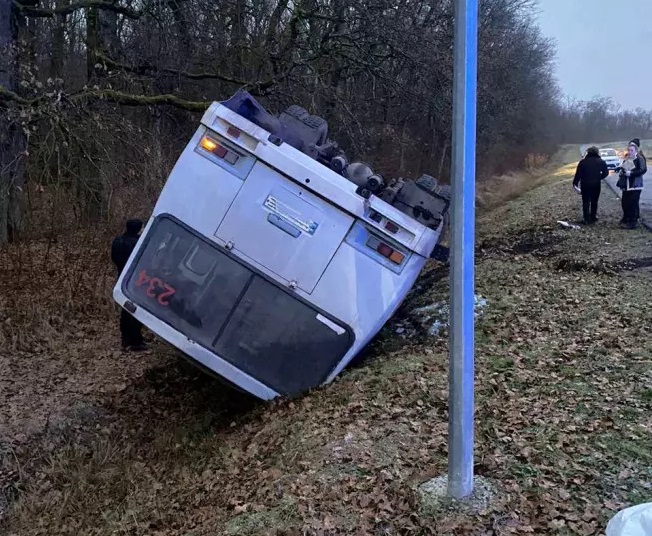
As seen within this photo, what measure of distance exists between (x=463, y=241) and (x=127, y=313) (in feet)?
21.1

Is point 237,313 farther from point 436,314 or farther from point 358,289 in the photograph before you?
point 436,314

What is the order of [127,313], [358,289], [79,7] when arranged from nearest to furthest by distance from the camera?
[358,289] → [127,313] → [79,7]

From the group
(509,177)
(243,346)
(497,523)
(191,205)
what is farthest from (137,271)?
(509,177)

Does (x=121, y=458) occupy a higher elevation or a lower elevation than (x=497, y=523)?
lower

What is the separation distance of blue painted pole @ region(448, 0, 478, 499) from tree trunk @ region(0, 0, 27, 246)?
882cm

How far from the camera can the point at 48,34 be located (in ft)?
49.0

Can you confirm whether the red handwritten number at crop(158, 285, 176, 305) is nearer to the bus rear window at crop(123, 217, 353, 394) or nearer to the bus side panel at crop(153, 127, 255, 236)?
the bus rear window at crop(123, 217, 353, 394)

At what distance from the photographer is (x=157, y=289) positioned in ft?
20.3

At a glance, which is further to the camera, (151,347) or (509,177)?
(509,177)

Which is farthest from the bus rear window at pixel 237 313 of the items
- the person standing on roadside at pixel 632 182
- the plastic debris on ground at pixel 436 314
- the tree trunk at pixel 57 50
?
the tree trunk at pixel 57 50

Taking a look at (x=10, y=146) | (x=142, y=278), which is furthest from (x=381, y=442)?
(x=10, y=146)

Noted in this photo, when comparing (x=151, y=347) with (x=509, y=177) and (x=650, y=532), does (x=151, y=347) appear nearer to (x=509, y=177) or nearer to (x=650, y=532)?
(x=650, y=532)

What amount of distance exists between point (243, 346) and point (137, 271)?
123 cm

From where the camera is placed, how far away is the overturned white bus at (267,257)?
235 inches
